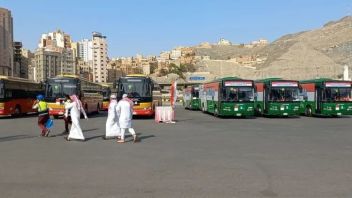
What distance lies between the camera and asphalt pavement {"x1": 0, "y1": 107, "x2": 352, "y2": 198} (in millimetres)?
7941

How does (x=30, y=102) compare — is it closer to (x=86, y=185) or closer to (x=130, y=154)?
(x=130, y=154)

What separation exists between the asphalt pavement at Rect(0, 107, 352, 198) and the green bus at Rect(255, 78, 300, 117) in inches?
653

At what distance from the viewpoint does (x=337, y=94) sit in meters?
33.7

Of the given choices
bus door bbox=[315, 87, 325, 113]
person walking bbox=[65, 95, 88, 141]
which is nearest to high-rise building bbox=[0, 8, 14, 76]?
bus door bbox=[315, 87, 325, 113]

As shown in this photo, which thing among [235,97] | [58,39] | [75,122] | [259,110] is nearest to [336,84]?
[259,110]

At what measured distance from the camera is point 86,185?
8.38 meters

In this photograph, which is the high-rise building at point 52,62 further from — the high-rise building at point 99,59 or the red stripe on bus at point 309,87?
the red stripe on bus at point 309,87

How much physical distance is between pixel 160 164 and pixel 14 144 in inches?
262

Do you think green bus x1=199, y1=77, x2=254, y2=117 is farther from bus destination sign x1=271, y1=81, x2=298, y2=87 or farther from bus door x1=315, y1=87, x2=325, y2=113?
bus door x1=315, y1=87, x2=325, y2=113

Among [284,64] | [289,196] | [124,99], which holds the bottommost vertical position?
[289,196]

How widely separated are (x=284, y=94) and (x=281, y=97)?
0.30 meters

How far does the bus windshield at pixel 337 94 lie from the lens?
110 feet

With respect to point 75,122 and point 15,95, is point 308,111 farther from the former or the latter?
point 75,122

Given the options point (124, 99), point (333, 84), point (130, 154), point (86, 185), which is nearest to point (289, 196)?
point (86, 185)
